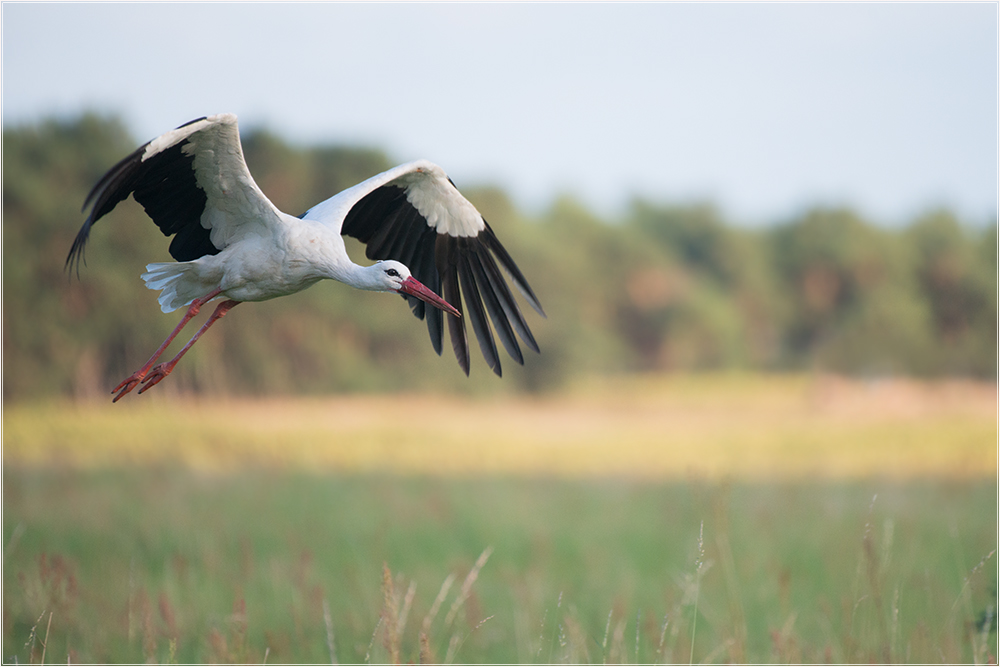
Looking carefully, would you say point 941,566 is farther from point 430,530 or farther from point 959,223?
point 959,223

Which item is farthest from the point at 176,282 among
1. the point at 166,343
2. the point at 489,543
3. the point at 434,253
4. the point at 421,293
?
the point at 489,543

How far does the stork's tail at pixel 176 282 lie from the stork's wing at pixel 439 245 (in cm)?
104

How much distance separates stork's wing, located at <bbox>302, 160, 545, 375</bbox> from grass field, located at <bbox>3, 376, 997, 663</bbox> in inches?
60.6

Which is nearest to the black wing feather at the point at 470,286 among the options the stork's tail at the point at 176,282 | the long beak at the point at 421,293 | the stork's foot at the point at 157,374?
the long beak at the point at 421,293

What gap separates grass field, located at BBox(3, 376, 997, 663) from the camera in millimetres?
4531

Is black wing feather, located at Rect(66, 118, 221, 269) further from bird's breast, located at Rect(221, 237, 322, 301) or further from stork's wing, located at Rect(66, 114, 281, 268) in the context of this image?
bird's breast, located at Rect(221, 237, 322, 301)

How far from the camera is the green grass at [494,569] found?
14.3 feet

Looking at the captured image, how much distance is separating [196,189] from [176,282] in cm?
49

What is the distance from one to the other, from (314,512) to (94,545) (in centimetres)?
208

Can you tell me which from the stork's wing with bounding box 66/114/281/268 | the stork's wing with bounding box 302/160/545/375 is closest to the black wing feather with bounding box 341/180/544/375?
the stork's wing with bounding box 302/160/545/375

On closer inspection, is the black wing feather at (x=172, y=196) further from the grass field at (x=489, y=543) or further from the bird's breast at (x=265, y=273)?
the grass field at (x=489, y=543)

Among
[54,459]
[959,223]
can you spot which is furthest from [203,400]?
[959,223]

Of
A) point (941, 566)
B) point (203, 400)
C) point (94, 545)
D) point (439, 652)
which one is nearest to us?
point (439, 652)

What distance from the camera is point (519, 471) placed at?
11.5 m
